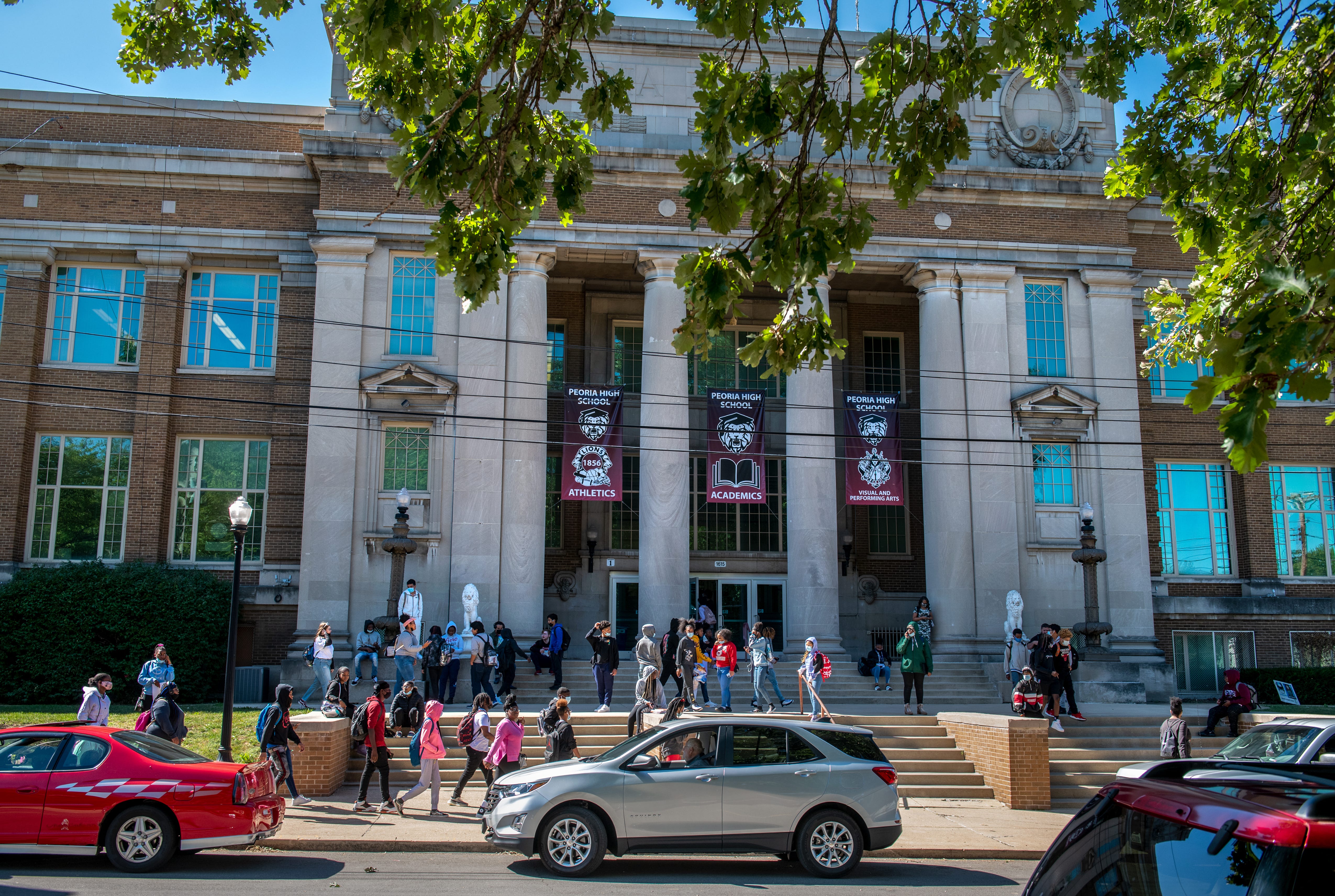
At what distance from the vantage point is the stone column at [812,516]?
25.5 m

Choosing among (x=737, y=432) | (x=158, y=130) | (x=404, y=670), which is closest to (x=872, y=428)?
(x=737, y=432)

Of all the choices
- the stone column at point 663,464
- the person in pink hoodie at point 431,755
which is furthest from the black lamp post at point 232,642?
the stone column at point 663,464

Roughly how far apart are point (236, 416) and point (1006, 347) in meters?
20.0

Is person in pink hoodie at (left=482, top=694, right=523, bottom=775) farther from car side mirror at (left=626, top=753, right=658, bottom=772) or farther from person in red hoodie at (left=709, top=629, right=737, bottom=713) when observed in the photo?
person in red hoodie at (left=709, top=629, right=737, bottom=713)

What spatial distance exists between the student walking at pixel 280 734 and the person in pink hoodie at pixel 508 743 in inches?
103

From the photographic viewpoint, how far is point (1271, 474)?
3031 cm

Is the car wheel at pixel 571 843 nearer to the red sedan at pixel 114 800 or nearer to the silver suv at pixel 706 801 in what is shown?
the silver suv at pixel 706 801

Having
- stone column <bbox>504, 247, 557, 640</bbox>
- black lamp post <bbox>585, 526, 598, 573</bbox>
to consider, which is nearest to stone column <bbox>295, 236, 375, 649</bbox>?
stone column <bbox>504, 247, 557, 640</bbox>

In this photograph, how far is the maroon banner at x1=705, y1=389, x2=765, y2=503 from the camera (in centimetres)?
2553

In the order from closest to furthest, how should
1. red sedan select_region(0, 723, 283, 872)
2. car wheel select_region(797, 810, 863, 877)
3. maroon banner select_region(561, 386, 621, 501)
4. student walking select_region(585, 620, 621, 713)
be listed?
1. red sedan select_region(0, 723, 283, 872)
2. car wheel select_region(797, 810, 863, 877)
3. student walking select_region(585, 620, 621, 713)
4. maroon banner select_region(561, 386, 621, 501)

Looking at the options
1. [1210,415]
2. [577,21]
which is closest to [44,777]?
[577,21]

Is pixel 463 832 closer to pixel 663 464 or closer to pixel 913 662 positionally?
pixel 913 662

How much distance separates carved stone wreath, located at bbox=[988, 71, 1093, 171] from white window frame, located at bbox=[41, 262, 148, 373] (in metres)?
22.8

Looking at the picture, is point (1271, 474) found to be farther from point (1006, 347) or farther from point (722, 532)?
point (722, 532)
